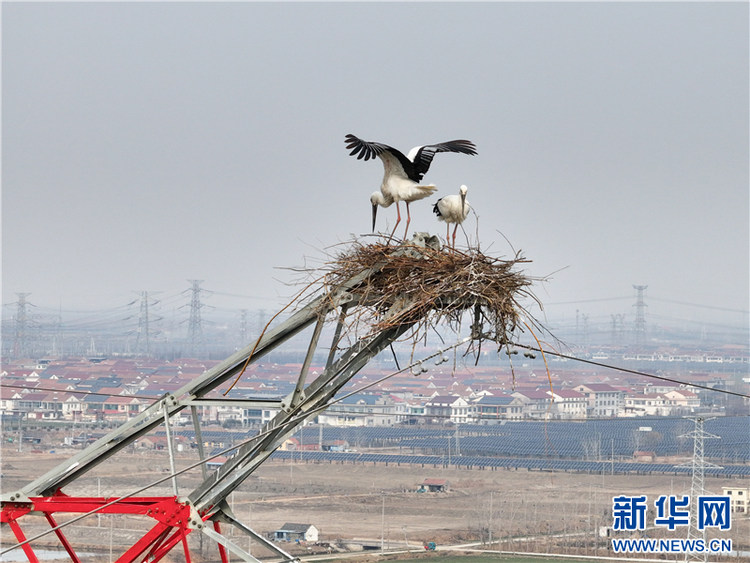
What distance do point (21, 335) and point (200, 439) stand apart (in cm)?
7490

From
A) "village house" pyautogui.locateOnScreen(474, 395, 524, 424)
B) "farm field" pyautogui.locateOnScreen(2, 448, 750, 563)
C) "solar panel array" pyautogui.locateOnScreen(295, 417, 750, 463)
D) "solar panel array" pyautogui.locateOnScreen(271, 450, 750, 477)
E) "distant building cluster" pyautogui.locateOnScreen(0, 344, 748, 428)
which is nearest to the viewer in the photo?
"farm field" pyautogui.locateOnScreen(2, 448, 750, 563)

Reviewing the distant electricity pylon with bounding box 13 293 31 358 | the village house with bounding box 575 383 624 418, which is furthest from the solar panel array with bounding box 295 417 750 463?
the distant electricity pylon with bounding box 13 293 31 358

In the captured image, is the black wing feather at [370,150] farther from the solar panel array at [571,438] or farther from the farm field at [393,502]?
the solar panel array at [571,438]

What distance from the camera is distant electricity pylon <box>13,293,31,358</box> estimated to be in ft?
241

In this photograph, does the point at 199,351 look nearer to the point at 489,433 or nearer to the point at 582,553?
the point at 489,433

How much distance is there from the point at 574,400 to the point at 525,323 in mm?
57901

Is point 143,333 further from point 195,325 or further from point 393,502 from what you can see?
point 393,502

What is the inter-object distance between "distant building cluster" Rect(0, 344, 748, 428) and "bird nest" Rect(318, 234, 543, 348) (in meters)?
Result: 48.7

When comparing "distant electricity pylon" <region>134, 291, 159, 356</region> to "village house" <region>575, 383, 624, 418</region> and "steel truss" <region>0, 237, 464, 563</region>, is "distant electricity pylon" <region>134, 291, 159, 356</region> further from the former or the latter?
"steel truss" <region>0, 237, 464, 563</region>

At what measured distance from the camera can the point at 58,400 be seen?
2379 inches

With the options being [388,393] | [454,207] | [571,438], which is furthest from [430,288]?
[388,393]

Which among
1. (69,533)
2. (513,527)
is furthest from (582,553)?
(69,533)

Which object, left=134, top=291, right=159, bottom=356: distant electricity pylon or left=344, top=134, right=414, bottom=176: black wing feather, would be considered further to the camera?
left=134, top=291, right=159, bottom=356: distant electricity pylon

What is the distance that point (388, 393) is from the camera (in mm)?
63406
